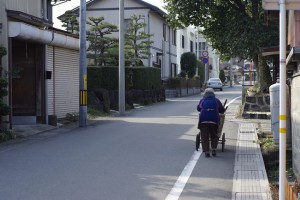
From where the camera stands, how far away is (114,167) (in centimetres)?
1006

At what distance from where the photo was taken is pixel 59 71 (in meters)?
20.7

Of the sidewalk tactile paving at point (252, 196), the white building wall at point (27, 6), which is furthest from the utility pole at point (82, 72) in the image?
the sidewalk tactile paving at point (252, 196)

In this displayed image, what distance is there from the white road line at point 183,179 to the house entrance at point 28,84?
8.95 m

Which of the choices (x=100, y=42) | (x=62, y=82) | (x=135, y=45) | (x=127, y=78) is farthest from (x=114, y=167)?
(x=135, y=45)

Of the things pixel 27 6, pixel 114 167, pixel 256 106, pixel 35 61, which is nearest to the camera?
pixel 114 167

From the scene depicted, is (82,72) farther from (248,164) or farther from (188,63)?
(188,63)

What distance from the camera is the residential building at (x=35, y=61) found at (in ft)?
51.8

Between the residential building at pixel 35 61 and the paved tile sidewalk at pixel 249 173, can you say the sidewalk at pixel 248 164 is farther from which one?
the residential building at pixel 35 61

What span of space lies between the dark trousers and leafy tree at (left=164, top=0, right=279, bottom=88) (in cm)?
1006

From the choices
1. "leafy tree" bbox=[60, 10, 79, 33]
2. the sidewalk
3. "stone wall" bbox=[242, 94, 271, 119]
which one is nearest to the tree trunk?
"stone wall" bbox=[242, 94, 271, 119]

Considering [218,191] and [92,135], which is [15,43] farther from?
[218,191]

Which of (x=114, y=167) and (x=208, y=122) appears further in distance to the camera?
(x=208, y=122)

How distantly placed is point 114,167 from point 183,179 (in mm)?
1751

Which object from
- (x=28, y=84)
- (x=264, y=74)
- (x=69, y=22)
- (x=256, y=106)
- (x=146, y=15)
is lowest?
(x=256, y=106)
